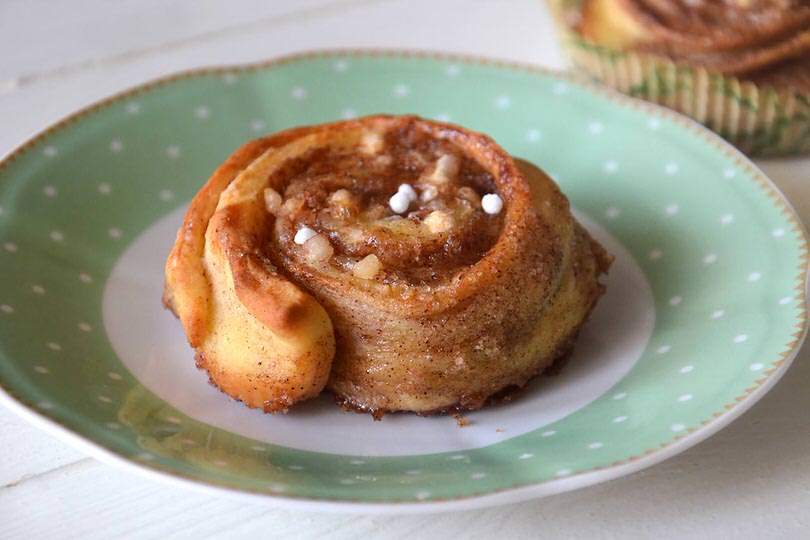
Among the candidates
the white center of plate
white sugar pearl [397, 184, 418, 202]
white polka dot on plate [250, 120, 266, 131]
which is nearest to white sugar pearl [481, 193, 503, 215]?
white sugar pearl [397, 184, 418, 202]

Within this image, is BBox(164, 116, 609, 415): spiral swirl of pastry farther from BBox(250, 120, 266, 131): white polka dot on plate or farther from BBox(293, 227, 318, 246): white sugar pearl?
BBox(250, 120, 266, 131): white polka dot on plate

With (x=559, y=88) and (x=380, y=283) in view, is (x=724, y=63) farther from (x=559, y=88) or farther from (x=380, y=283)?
(x=380, y=283)

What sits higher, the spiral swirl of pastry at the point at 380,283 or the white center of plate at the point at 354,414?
the spiral swirl of pastry at the point at 380,283

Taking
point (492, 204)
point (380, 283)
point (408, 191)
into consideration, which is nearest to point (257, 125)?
point (408, 191)

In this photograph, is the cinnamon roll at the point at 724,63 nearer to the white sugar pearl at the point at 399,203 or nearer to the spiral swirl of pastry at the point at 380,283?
the spiral swirl of pastry at the point at 380,283

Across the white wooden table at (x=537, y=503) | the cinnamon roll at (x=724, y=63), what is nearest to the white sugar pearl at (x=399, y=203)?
the white wooden table at (x=537, y=503)

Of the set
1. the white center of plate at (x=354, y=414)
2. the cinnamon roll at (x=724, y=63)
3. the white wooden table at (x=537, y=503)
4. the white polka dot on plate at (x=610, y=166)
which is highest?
the cinnamon roll at (x=724, y=63)

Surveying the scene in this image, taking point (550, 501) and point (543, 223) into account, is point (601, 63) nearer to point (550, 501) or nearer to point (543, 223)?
point (543, 223)
